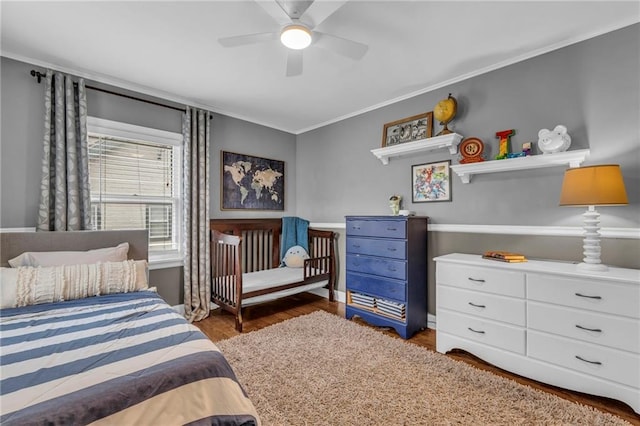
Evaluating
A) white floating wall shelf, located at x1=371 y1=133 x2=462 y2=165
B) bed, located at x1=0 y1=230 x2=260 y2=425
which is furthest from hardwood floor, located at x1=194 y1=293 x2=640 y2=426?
white floating wall shelf, located at x1=371 y1=133 x2=462 y2=165

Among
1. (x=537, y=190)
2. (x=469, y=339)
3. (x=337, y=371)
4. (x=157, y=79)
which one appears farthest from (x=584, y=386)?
(x=157, y=79)

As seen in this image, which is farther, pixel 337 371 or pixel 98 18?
pixel 337 371

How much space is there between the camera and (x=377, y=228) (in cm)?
291

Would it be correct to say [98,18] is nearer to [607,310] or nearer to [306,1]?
[306,1]

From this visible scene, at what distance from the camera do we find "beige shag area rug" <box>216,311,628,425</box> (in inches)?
63.6

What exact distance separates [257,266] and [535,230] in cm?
312

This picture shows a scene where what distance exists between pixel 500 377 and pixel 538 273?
2.55 ft

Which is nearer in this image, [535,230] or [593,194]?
[593,194]

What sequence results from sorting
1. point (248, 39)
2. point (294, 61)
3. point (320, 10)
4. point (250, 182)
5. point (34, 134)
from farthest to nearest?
point (250, 182) < point (34, 134) < point (294, 61) < point (248, 39) < point (320, 10)

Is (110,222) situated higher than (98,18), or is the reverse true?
(98,18)

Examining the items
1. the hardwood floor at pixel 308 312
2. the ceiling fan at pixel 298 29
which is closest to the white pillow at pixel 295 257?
the hardwood floor at pixel 308 312

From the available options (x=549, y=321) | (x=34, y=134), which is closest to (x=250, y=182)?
(x=34, y=134)

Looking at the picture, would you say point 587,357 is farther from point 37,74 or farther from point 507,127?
point 37,74

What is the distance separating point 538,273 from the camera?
1951mm
